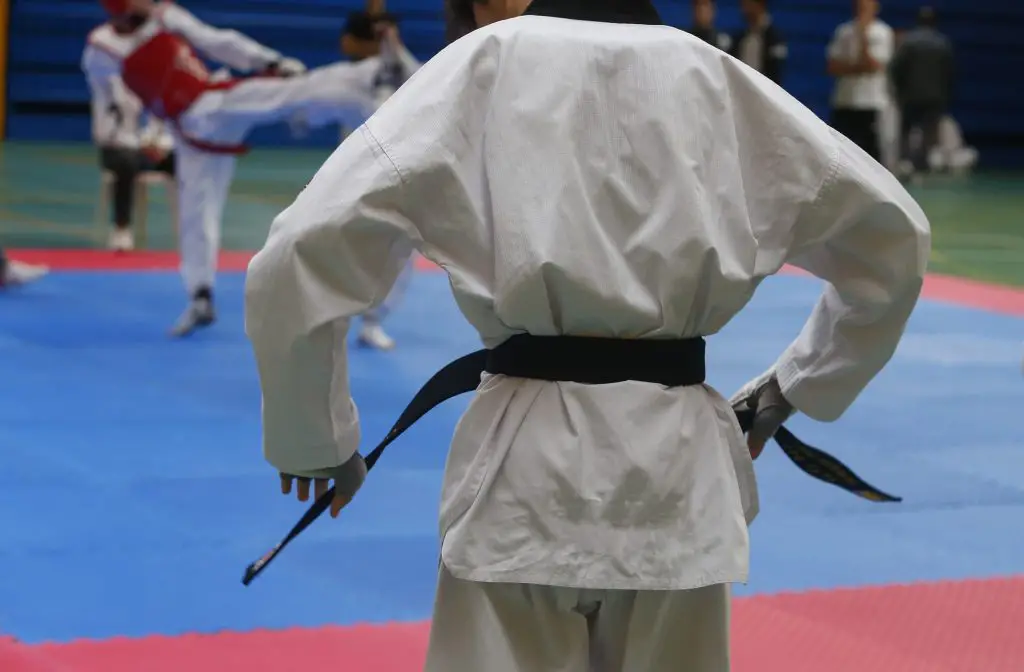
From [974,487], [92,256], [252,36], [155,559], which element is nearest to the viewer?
[155,559]

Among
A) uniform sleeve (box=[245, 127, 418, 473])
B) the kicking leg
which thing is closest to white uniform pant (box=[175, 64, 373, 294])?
the kicking leg

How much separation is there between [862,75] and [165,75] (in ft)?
32.3

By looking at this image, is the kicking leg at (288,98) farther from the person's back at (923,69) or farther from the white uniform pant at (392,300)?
the person's back at (923,69)

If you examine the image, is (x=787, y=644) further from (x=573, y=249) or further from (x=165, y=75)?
(x=165, y=75)

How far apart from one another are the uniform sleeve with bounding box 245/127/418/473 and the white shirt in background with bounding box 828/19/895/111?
14.3 metres

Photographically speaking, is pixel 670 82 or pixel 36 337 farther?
pixel 36 337

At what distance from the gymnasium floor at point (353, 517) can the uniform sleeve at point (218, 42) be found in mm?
1487

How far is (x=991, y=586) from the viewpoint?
4301mm

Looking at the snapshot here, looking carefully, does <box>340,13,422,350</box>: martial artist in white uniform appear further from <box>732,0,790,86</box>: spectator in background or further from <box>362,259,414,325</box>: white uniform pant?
<box>732,0,790,86</box>: spectator in background

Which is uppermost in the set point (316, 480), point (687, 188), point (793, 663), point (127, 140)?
point (687, 188)

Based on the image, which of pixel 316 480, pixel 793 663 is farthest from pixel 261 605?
pixel 316 480

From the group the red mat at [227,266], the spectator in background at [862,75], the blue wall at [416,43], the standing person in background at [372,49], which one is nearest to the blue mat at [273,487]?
the standing person in background at [372,49]

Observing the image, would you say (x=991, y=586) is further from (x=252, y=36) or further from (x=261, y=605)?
(x=252, y=36)

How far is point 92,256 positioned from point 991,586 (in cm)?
788
